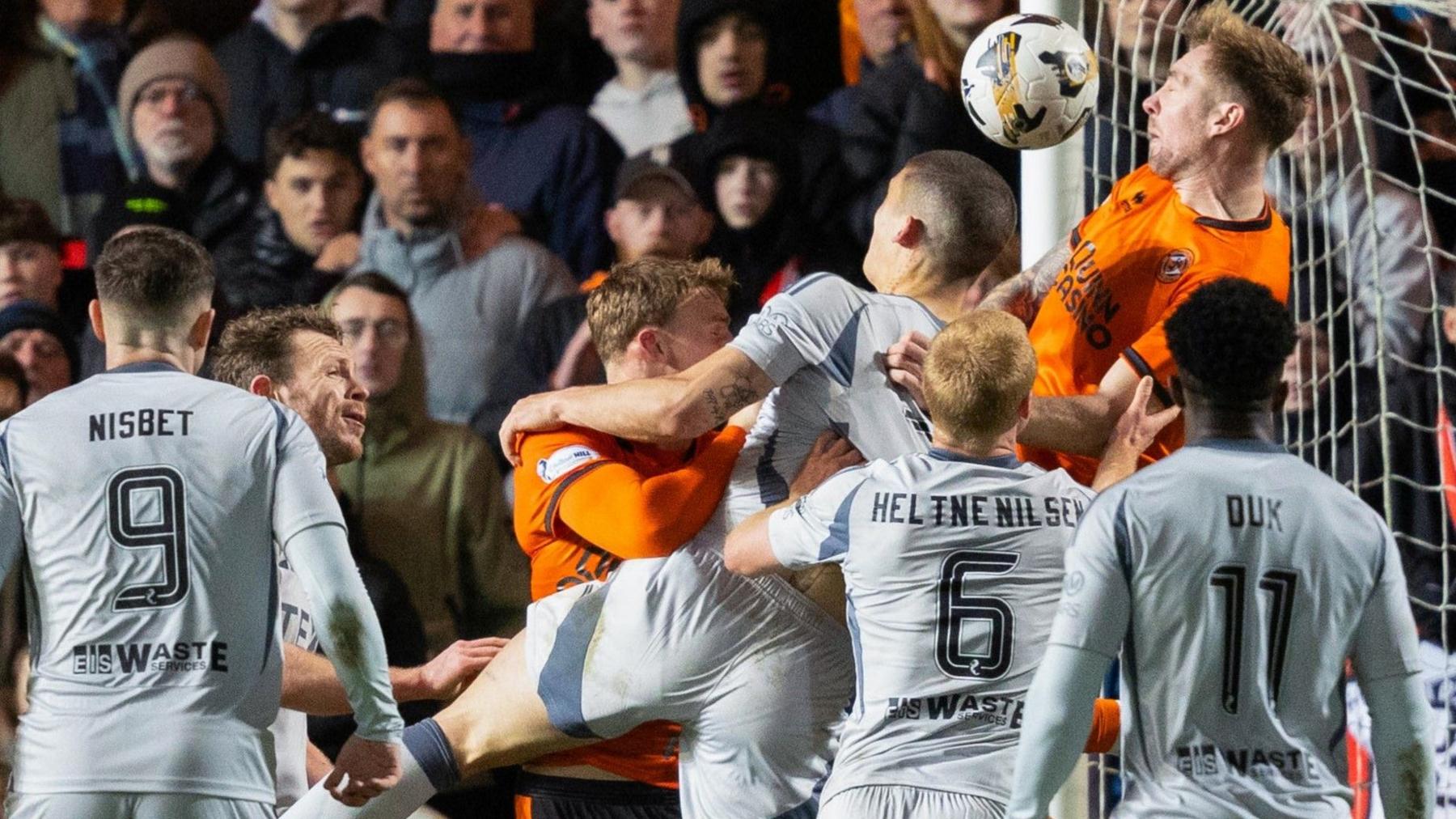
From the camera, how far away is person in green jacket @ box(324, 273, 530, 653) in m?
8.09

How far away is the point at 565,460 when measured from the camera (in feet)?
13.9

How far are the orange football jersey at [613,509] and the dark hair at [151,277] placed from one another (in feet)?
3.48

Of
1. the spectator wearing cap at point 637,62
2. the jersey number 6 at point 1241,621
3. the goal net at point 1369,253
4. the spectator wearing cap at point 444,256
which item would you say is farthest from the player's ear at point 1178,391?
the spectator wearing cap at point 637,62

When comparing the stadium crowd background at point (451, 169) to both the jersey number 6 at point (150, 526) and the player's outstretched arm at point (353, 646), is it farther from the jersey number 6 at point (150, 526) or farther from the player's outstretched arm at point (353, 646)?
the jersey number 6 at point (150, 526)

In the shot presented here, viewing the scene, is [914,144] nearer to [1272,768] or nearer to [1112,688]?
[1112,688]

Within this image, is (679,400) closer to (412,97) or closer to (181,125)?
(412,97)

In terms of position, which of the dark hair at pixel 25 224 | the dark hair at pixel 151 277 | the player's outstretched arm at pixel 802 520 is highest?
the dark hair at pixel 25 224

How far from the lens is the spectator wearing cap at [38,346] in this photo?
8297mm

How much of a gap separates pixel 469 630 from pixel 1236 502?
565cm

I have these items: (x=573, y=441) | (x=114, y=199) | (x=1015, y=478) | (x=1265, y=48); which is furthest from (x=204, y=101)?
(x=1015, y=478)

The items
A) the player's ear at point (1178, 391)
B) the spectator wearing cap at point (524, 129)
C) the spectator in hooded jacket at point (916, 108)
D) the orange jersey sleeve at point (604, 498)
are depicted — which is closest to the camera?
the player's ear at point (1178, 391)

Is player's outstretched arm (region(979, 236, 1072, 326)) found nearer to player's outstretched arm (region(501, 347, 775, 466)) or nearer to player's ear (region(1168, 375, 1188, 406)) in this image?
player's outstretched arm (region(501, 347, 775, 466))

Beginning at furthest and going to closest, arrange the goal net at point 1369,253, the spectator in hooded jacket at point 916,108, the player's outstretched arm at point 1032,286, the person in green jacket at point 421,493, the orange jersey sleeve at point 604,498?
the spectator in hooded jacket at point 916,108
the person in green jacket at point 421,493
the goal net at point 1369,253
the player's outstretched arm at point 1032,286
the orange jersey sleeve at point 604,498

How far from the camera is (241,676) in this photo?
11.0ft
